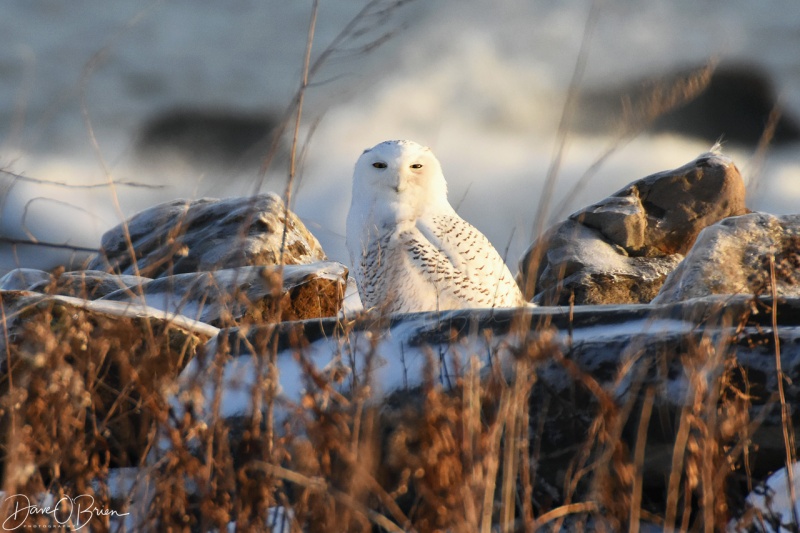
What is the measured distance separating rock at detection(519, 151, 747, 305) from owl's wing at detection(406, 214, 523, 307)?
7.52 ft

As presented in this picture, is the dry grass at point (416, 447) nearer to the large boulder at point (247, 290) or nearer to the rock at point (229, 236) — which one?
the large boulder at point (247, 290)

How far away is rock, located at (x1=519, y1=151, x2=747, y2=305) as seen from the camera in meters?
7.69

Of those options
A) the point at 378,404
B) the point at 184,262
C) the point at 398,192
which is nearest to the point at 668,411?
the point at 378,404

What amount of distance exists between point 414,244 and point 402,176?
1.55ft

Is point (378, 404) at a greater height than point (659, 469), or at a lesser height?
greater

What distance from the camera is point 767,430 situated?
100 inches

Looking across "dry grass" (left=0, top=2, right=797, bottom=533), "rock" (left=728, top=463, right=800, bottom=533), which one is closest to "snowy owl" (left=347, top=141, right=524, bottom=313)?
"dry grass" (left=0, top=2, right=797, bottom=533)

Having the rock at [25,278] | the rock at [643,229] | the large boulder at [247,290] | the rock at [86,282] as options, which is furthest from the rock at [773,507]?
the rock at [643,229]

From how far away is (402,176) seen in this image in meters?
5.44

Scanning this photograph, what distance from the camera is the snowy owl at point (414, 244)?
5234mm

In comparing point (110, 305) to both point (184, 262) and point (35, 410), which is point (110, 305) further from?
point (184, 262)

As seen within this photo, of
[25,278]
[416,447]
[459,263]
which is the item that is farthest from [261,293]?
[416,447]

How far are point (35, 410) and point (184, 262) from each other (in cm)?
468

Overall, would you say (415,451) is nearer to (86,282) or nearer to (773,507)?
(773,507)
